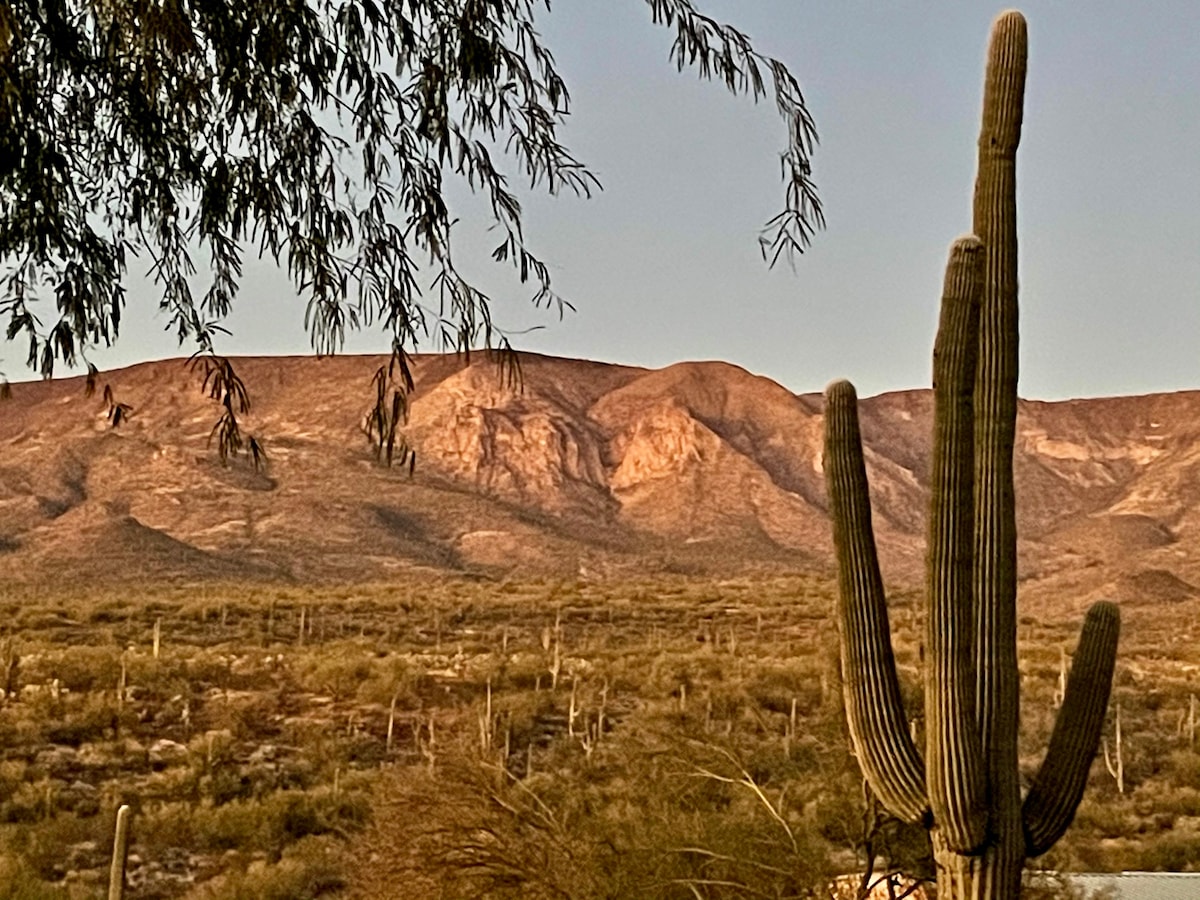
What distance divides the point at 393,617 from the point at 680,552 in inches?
1096

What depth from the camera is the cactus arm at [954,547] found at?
7.25 m

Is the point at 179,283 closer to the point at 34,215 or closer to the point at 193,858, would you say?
the point at 34,215

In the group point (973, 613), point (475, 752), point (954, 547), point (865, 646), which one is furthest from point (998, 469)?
point (475, 752)

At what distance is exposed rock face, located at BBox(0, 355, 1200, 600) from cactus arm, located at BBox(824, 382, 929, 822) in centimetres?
5548

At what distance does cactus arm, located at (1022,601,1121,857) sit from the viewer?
810 centimetres

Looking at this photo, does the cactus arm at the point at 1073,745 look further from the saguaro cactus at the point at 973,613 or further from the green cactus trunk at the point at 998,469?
the green cactus trunk at the point at 998,469

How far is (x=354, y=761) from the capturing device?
25.6 metres

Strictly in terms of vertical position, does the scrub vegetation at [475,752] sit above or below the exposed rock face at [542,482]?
below

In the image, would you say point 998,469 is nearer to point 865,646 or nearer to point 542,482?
point 865,646

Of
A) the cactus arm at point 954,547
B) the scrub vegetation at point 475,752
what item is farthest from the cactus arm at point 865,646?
the scrub vegetation at point 475,752

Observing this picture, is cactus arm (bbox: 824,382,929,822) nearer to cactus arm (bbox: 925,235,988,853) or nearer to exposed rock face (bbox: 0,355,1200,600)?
cactus arm (bbox: 925,235,988,853)

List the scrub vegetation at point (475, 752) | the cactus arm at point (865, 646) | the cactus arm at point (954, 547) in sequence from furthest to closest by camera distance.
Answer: the scrub vegetation at point (475, 752) < the cactus arm at point (865, 646) < the cactus arm at point (954, 547)

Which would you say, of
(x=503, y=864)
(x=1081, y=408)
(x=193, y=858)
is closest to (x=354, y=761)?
(x=193, y=858)

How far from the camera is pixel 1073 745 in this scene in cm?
819
